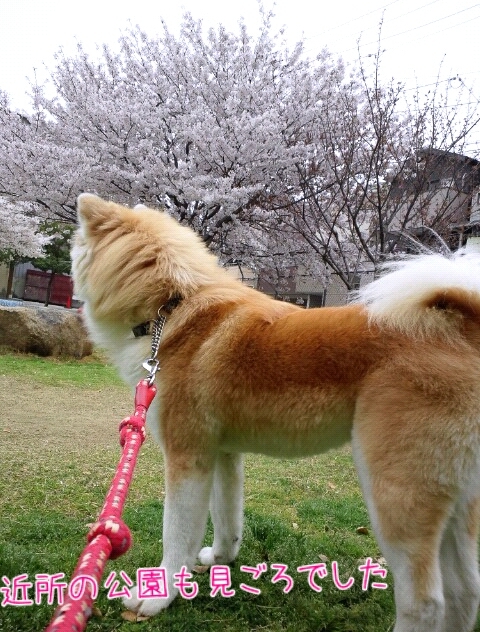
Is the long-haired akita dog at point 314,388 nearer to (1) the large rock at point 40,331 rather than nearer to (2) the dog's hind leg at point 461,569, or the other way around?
(2) the dog's hind leg at point 461,569

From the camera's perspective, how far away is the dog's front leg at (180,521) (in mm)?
2203

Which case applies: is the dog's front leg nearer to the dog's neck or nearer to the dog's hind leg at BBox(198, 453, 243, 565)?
the dog's hind leg at BBox(198, 453, 243, 565)

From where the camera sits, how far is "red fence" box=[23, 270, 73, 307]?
29.6 m

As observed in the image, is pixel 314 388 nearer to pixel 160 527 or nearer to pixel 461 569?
pixel 461 569

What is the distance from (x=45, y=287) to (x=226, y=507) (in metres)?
29.9

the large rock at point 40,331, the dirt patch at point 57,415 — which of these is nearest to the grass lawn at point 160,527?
the dirt patch at point 57,415

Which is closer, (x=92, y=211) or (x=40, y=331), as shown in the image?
(x=92, y=211)

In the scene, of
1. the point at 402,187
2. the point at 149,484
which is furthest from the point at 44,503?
the point at 402,187

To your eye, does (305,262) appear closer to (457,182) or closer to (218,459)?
(457,182)

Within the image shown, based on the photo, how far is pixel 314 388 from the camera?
1.98 meters

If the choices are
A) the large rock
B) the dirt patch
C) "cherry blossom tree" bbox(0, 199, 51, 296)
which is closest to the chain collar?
the dirt patch

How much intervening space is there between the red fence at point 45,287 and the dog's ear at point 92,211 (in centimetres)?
2832

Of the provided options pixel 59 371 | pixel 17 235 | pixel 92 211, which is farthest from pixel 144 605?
pixel 17 235

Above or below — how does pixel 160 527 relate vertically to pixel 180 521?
below
